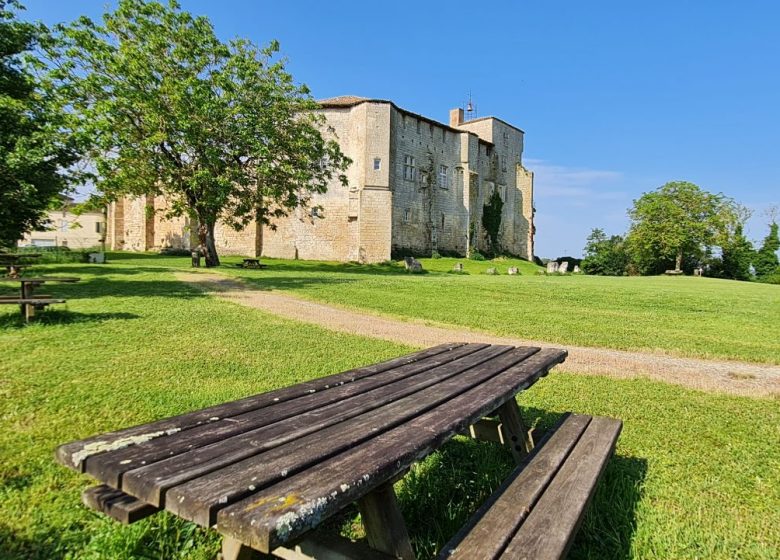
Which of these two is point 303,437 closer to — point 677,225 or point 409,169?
point 409,169

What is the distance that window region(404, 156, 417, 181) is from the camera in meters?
41.1

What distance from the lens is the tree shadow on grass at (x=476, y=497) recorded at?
244 centimetres

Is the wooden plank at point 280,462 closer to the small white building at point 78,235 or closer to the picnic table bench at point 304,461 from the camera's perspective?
the picnic table bench at point 304,461

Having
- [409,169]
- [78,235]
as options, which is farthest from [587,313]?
[78,235]

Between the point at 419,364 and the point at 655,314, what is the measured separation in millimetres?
11669

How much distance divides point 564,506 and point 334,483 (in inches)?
46.8

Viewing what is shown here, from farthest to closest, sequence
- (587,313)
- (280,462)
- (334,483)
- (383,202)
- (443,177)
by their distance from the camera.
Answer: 1. (443,177)
2. (383,202)
3. (587,313)
4. (280,462)
5. (334,483)

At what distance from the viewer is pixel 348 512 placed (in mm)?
2695

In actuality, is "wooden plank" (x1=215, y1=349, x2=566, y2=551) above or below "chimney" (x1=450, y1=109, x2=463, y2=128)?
below

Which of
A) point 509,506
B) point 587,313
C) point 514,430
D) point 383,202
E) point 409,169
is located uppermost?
point 409,169

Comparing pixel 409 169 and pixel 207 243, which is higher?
pixel 409 169

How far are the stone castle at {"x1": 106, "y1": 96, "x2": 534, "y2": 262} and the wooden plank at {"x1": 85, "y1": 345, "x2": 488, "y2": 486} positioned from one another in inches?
1287

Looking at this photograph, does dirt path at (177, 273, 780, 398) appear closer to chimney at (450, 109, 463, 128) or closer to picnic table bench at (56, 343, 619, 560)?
picnic table bench at (56, 343, 619, 560)

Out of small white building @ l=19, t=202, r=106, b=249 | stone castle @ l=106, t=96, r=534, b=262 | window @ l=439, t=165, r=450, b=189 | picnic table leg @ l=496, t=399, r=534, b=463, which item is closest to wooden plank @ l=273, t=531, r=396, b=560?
picnic table leg @ l=496, t=399, r=534, b=463
